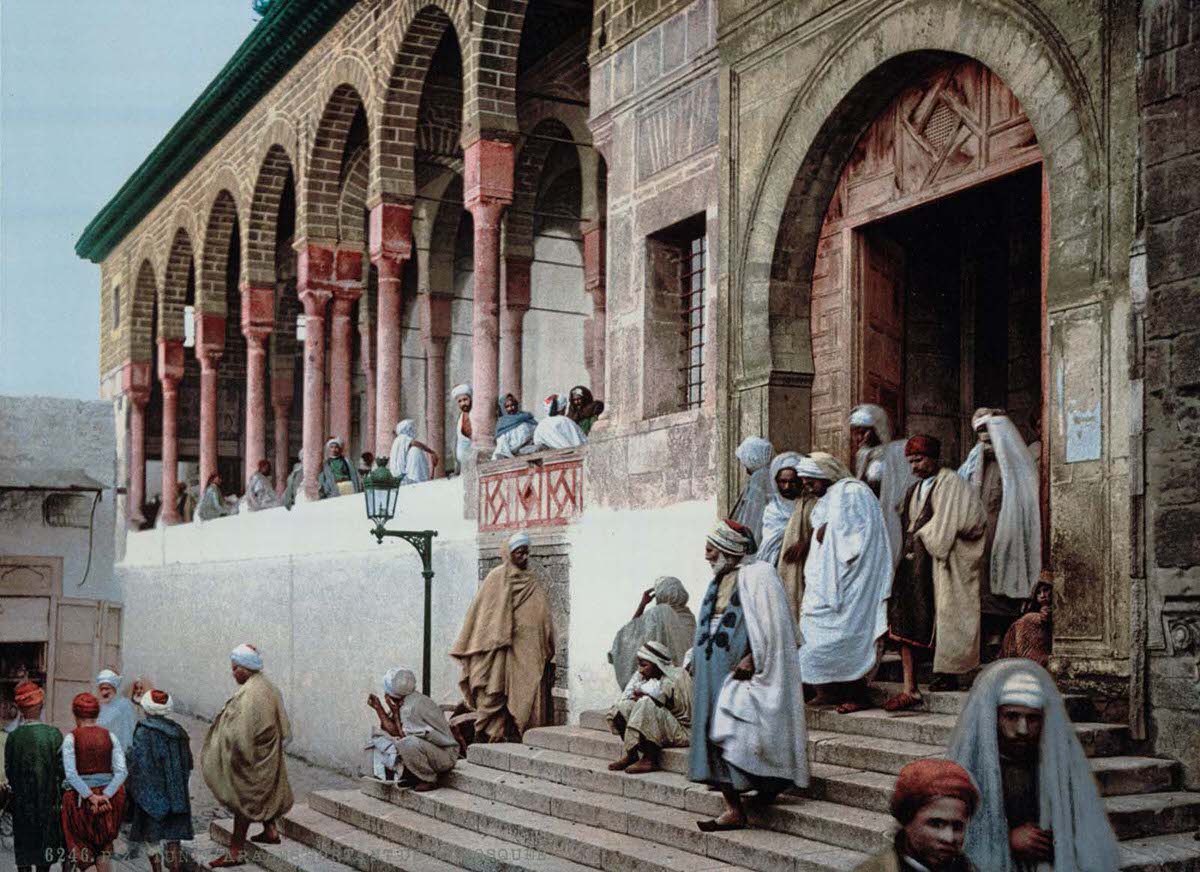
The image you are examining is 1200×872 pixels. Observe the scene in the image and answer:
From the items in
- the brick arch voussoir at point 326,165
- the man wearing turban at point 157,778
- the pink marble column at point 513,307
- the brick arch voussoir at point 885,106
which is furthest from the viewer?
the pink marble column at point 513,307

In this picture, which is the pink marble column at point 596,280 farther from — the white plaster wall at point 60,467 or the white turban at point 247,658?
the white turban at point 247,658

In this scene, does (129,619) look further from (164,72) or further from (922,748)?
(164,72)

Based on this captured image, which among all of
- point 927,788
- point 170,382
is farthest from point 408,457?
point 927,788

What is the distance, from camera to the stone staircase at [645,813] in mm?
6352

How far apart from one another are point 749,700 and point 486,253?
26.0 ft

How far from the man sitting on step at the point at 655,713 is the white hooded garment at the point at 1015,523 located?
1784 mm

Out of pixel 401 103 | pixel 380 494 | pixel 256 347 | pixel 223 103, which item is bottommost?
pixel 380 494

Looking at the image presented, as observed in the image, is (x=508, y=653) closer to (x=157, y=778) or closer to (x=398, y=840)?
(x=398, y=840)

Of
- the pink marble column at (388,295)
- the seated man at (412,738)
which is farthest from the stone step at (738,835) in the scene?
the pink marble column at (388,295)

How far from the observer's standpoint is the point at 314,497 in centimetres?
1728

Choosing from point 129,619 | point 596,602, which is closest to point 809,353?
point 596,602

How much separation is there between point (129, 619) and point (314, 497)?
772 centimetres

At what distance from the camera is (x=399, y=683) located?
9602 millimetres

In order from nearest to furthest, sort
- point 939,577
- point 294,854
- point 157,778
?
point 939,577 → point 157,778 → point 294,854
